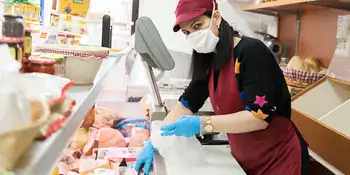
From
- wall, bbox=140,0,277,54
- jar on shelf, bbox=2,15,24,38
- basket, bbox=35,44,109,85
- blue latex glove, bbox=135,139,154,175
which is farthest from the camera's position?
wall, bbox=140,0,277,54

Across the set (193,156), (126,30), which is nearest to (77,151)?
(193,156)

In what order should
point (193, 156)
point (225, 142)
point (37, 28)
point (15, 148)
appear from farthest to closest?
point (225, 142) < point (37, 28) < point (193, 156) < point (15, 148)

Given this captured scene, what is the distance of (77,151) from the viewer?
1932 millimetres

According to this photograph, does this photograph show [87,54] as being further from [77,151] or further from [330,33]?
[330,33]

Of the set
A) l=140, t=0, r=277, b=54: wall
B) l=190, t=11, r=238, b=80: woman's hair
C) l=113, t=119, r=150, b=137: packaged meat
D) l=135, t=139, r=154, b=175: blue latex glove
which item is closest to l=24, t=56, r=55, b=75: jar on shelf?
l=135, t=139, r=154, b=175: blue latex glove

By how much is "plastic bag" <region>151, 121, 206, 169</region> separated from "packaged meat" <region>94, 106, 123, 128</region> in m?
0.99

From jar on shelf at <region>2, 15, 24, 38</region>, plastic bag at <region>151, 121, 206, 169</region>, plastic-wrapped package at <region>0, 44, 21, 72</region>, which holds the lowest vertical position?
plastic bag at <region>151, 121, 206, 169</region>

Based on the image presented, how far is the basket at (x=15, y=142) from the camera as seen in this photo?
0.44 meters

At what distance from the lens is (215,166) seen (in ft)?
4.33

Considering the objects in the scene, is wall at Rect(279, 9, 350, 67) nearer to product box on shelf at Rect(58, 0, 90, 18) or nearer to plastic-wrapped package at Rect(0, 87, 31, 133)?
product box on shelf at Rect(58, 0, 90, 18)

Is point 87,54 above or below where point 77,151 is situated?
above

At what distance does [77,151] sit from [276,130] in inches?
41.5

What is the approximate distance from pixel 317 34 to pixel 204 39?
4.82 feet

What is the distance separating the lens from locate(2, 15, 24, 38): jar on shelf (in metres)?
0.70
